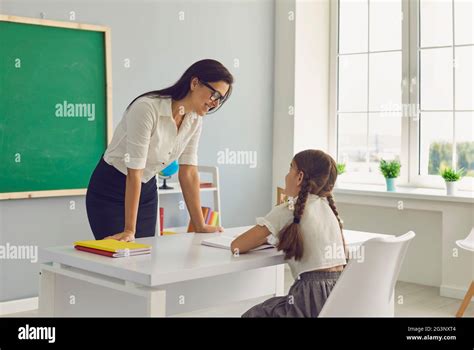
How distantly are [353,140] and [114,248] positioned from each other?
364 cm

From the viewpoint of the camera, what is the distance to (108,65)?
4.39 metres

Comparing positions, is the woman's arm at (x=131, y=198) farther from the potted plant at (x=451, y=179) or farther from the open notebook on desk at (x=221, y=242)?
the potted plant at (x=451, y=179)

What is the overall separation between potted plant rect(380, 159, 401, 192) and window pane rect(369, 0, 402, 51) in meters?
0.89

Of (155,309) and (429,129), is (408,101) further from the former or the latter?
(155,309)

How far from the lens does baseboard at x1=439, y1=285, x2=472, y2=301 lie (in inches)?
181

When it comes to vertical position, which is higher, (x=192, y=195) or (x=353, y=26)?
(x=353, y=26)

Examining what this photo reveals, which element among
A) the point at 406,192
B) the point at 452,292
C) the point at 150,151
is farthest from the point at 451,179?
the point at 150,151

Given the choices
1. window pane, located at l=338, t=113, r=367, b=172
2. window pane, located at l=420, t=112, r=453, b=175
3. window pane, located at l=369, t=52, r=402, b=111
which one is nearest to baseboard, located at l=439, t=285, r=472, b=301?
window pane, located at l=420, t=112, r=453, b=175

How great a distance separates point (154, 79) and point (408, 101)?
1.91m

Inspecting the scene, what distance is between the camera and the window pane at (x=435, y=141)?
502 centimetres

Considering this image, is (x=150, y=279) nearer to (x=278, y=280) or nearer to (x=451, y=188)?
(x=278, y=280)

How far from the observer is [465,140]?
4.93 meters

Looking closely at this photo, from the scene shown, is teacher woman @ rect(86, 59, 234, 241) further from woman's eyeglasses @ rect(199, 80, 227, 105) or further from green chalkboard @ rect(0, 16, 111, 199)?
green chalkboard @ rect(0, 16, 111, 199)

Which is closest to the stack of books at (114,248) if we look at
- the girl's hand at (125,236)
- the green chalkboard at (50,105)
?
the girl's hand at (125,236)
